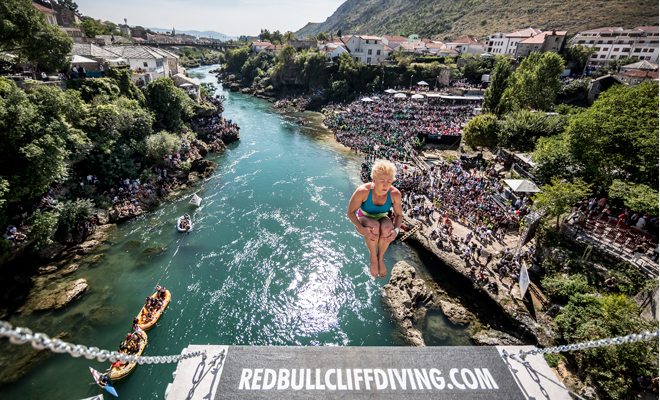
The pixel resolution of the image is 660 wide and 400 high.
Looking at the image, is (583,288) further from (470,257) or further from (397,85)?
(397,85)

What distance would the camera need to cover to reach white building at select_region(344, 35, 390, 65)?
248ft

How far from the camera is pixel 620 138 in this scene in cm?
1820

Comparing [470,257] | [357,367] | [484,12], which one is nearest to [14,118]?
[357,367]

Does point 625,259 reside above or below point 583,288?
above

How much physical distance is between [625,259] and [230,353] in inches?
728

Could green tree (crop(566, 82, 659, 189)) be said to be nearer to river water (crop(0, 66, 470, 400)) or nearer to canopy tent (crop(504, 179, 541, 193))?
canopy tent (crop(504, 179, 541, 193))

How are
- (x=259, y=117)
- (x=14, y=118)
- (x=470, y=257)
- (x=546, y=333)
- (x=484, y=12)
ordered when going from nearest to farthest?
(x=546, y=333)
(x=14, y=118)
(x=470, y=257)
(x=259, y=117)
(x=484, y=12)

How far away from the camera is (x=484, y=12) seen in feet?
413

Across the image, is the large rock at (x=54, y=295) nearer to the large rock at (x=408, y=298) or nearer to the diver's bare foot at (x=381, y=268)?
the large rock at (x=408, y=298)

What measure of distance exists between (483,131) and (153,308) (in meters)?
32.1

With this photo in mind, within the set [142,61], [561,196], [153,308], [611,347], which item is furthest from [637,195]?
[142,61]

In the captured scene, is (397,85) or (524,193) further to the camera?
(397,85)

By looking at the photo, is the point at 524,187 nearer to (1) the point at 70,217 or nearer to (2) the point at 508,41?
(1) the point at 70,217

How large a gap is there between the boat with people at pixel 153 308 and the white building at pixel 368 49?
7148 centimetres
